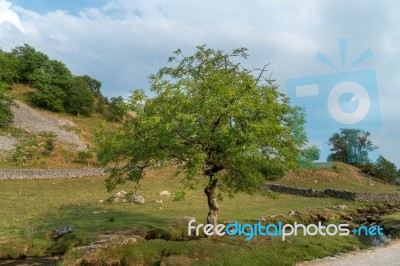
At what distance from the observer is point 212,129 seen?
61.0 ft

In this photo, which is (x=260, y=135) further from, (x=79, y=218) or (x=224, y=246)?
(x=79, y=218)

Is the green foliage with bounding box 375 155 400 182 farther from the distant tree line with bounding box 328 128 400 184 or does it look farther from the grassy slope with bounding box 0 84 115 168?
the grassy slope with bounding box 0 84 115 168

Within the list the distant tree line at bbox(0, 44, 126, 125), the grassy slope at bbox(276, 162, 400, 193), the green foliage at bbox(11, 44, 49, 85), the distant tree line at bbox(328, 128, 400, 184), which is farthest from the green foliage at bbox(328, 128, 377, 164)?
the green foliage at bbox(11, 44, 49, 85)

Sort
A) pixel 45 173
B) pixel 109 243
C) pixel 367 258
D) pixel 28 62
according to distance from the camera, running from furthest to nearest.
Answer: pixel 28 62
pixel 45 173
pixel 367 258
pixel 109 243

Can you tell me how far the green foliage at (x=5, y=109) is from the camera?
69.5m

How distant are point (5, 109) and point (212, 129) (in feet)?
224

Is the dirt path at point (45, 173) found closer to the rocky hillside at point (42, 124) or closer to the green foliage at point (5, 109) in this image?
the rocky hillside at point (42, 124)

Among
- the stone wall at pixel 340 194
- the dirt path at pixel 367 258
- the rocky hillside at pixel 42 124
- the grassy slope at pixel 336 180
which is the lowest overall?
the dirt path at pixel 367 258

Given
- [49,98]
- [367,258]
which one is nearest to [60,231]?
[367,258]

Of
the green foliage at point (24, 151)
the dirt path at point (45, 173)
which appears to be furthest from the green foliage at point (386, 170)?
the green foliage at point (24, 151)

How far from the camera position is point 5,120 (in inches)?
2977

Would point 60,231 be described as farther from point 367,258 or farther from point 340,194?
point 340,194

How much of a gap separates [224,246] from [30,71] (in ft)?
357

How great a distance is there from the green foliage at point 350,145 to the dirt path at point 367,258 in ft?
323
